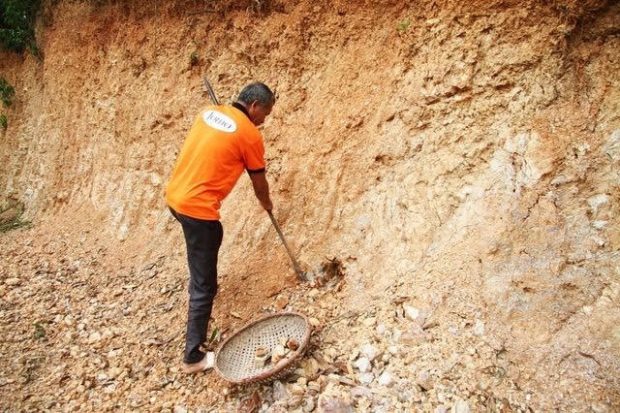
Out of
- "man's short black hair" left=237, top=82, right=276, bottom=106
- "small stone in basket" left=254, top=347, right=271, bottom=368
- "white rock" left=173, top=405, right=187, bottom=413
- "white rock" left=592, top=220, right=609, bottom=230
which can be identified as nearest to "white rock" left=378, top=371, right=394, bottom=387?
"small stone in basket" left=254, top=347, right=271, bottom=368

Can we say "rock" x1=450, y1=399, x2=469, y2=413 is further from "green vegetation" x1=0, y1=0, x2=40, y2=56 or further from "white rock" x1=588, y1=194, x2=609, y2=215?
"green vegetation" x1=0, y1=0, x2=40, y2=56

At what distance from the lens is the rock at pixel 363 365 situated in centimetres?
266

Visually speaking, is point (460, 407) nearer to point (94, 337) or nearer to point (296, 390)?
point (296, 390)

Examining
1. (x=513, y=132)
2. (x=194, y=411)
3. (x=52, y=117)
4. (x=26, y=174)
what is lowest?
(x=194, y=411)

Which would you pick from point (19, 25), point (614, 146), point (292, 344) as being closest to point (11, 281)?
point (292, 344)

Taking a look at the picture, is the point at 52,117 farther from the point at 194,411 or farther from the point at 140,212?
the point at 194,411

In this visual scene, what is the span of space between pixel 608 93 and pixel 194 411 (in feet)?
11.7

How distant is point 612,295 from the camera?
95.0 inches

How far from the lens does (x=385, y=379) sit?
2.55 metres

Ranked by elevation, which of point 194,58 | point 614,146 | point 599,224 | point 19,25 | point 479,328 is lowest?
point 479,328

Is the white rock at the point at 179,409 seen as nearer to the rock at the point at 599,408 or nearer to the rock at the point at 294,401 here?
the rock at the point at 294,401

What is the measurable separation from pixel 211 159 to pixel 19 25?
218 inches

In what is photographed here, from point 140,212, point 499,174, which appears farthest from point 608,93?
point 140,212

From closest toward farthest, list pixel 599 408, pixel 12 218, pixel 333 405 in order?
pixel 599 408, pixel 333 405, pixel 12 218
